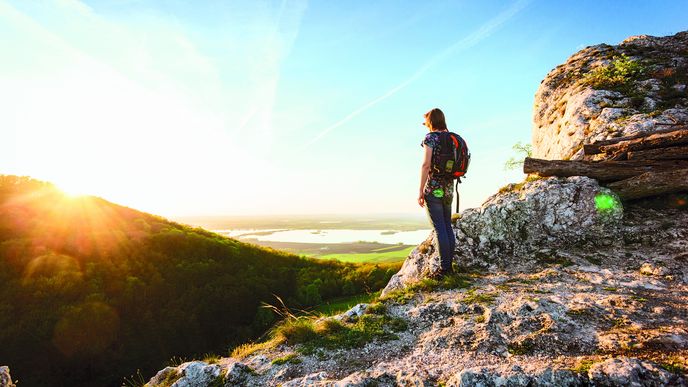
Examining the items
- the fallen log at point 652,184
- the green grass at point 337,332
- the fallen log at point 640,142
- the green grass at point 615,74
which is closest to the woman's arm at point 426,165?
the green grass at point 337,332

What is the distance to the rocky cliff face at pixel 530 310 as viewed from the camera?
12.4 feet

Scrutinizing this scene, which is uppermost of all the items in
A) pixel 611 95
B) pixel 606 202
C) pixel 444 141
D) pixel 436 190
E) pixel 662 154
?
pixel 611 95

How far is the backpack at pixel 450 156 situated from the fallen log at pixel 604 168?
429cm

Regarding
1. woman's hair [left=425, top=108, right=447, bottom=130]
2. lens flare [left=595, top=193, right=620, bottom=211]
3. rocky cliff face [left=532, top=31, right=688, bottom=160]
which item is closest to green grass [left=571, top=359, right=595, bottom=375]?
woman's hair [left=425, top=108, right=447, bottom=130]

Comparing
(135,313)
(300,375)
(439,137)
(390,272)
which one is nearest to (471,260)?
(439,137)

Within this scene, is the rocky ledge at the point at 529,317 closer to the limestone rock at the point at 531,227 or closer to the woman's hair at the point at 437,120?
the limestone rock at the point at 531,227

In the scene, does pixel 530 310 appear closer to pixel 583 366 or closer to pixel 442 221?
pixel 583 366

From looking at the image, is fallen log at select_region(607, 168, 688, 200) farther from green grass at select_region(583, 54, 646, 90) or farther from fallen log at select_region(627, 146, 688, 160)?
green grass at select_region(583, 54, 646, 90)

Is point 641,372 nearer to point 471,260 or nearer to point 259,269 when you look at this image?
point 471,260

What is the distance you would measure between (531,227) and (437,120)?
465cm

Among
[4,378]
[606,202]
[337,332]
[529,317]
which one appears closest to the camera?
[4,378]

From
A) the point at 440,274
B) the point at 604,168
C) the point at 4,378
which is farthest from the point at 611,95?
the point at 4,378

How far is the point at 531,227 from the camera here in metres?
8.77

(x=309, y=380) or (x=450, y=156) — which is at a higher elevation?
(x=450, y=156)
